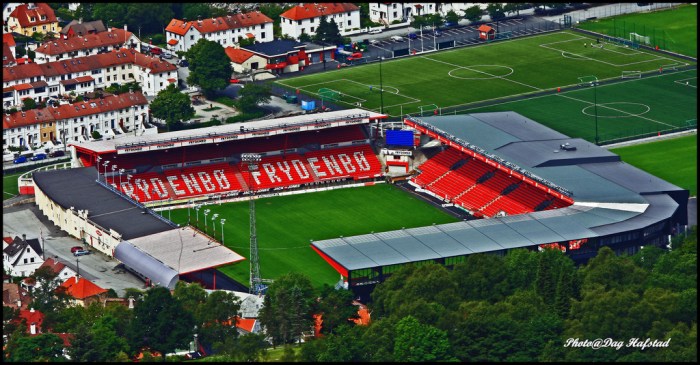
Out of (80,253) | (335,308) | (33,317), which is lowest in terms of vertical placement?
(80,253)

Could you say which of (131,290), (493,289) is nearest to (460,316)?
(493,289)

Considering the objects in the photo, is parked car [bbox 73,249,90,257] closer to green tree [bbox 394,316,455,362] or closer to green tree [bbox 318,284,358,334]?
green tree [bbox 318,284,358,334]

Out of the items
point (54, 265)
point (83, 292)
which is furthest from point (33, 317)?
point (54, 265)

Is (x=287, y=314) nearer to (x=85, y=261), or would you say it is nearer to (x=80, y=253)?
(x=85, y=261)

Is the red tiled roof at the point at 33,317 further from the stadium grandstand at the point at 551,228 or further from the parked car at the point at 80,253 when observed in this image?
the stadium grandstand at the point at 551,228

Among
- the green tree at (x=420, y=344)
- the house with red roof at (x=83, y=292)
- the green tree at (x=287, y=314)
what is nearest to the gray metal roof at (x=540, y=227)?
the green tree at (x=287, y=314)

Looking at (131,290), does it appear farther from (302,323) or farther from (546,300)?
(546,300)
